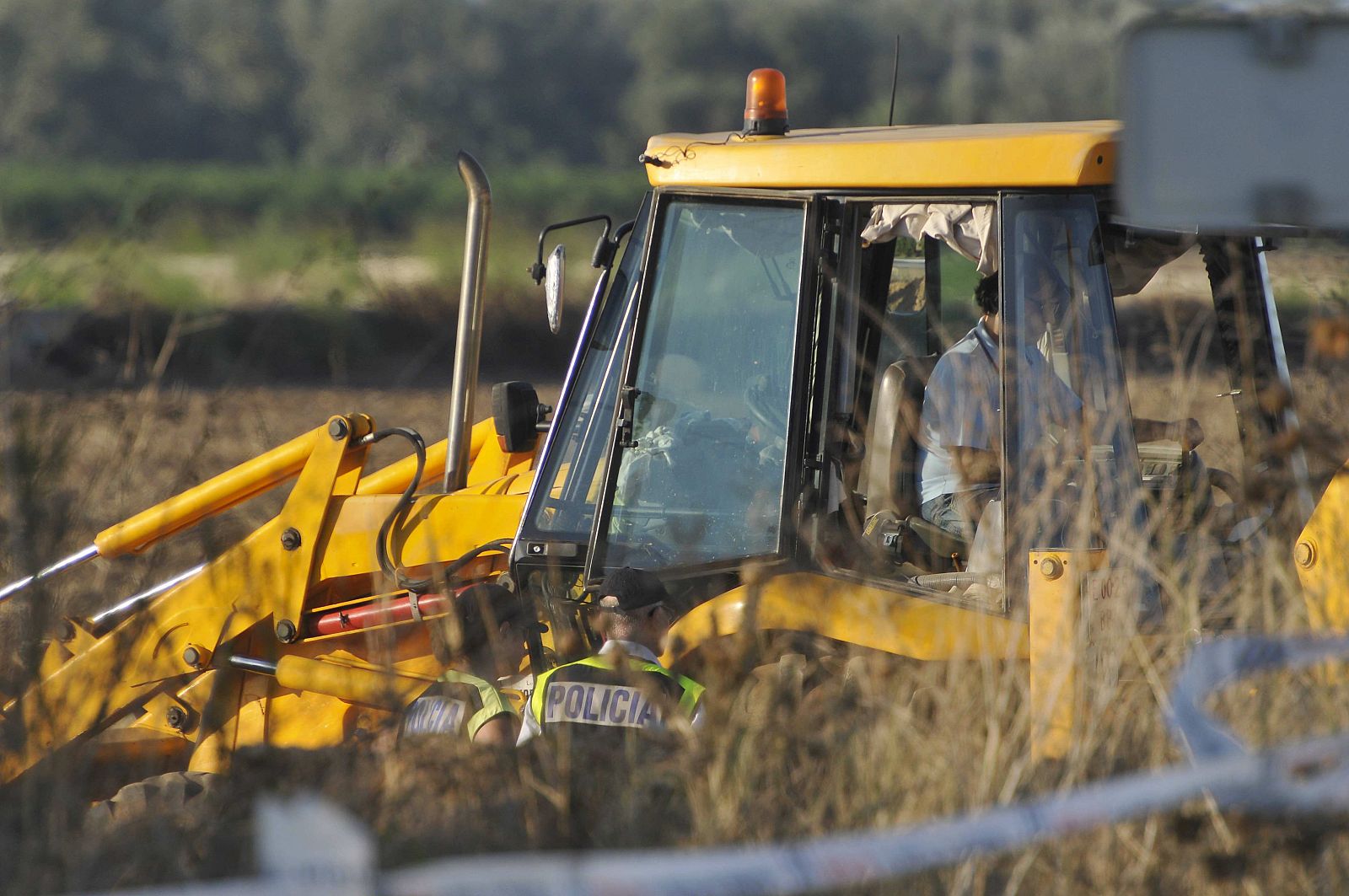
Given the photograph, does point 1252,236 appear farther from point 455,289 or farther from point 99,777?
point 455,289

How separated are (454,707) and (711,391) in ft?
3.78

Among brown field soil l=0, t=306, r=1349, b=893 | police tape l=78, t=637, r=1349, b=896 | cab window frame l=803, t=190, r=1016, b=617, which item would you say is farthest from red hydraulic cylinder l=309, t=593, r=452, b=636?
police tape l=78, t=637, r=1349, b=896

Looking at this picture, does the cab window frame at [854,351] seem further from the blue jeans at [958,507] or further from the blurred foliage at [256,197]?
the blurred foliage at [256,197]

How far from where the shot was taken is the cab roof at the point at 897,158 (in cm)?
368

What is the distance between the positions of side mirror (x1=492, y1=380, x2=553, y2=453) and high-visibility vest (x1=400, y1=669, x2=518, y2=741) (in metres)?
0.83

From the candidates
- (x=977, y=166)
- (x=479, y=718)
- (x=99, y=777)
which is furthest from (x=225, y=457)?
(x=977, y=166)

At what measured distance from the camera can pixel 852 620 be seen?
383 centimetres

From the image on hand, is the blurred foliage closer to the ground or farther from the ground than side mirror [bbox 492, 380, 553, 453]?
farther from the ground

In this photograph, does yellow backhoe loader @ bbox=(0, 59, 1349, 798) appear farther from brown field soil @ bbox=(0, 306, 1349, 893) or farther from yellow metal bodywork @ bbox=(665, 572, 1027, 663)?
brown field soil @ bbox=(0, 306, 1349, 893)

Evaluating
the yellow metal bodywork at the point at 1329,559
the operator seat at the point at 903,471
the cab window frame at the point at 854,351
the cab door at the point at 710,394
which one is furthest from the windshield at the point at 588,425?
the yellow metal bodywork at the point at 1329,559

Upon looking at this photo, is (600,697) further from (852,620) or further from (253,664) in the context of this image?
(253,664)

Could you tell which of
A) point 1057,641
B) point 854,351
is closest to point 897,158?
point 854,351

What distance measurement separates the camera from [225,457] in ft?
38.8

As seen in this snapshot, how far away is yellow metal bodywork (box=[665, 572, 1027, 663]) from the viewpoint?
3695mm
